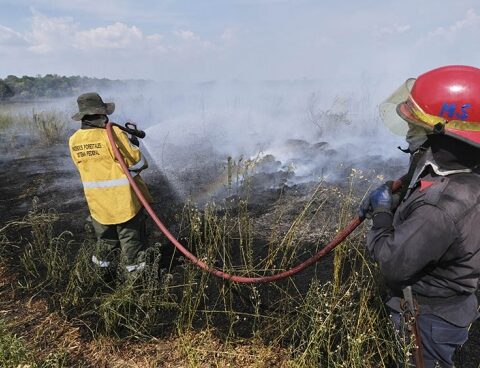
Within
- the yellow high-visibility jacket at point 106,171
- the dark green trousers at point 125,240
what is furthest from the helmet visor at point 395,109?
the dark green trousers at point 125,240

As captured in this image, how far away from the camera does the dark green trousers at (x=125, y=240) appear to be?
368 centimetres

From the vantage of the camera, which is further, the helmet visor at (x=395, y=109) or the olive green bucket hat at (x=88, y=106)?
the olive green bucket hat at (x=88, y=106)

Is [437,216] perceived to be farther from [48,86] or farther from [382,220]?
[48,86]

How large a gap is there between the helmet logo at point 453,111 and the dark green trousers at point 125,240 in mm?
2835

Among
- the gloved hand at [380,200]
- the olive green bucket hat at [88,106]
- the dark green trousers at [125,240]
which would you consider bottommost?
the dark green trousers at [125,240]

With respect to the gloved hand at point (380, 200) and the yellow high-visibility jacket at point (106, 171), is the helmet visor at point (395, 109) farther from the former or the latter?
the yellow high-visibility jacket at point (106, 171)

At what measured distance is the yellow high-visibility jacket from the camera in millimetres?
3520

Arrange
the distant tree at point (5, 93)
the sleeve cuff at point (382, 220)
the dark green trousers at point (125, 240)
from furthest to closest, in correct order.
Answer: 1. the distant tree at point (5, 93)
2. the dark green trousers at point (125, 240)
3. the sleeve cuff at point (382, 220)

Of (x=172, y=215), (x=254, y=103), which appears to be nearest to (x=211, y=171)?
(x=172, y=215)

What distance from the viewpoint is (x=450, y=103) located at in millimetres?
1563

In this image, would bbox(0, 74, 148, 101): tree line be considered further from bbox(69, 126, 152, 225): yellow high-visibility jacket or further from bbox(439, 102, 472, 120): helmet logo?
bbox(439, 102, 472, 120): helmet logo

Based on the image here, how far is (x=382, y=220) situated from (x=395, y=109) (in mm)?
604

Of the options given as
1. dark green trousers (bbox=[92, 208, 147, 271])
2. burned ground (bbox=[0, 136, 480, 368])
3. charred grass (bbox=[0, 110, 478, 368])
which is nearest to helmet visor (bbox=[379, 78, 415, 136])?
charred grass (bbox=[0, 110, 478, 368])

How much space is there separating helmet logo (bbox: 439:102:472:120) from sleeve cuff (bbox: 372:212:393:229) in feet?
1.55
